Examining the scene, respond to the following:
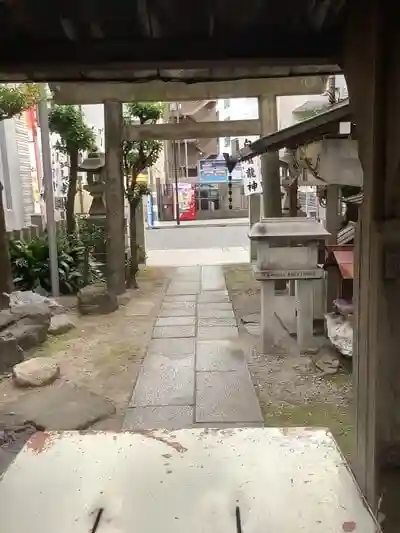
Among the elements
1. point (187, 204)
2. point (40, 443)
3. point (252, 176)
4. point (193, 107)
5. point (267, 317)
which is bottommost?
point (267, 317)

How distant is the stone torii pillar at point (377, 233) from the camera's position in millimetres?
2336

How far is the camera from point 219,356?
6.40m

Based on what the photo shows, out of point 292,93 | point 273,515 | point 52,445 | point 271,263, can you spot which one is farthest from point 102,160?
point 273,515

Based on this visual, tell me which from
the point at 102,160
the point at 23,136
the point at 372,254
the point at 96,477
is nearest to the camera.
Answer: the point at 96,477

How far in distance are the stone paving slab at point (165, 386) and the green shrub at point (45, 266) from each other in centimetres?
476

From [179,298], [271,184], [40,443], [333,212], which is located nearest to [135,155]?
[271,184]

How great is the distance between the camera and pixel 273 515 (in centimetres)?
212

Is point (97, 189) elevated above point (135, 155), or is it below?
below

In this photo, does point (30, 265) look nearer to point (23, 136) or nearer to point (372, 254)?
point (23, 136)

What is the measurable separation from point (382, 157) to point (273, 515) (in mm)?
1619

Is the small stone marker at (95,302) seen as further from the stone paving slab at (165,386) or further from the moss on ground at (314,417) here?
the moss on ground at (314,417)

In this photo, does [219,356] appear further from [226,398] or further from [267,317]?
[226,398]

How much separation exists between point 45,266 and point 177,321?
11.5 ft

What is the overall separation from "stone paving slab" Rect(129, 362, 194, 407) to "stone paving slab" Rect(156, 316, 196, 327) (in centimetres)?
169
